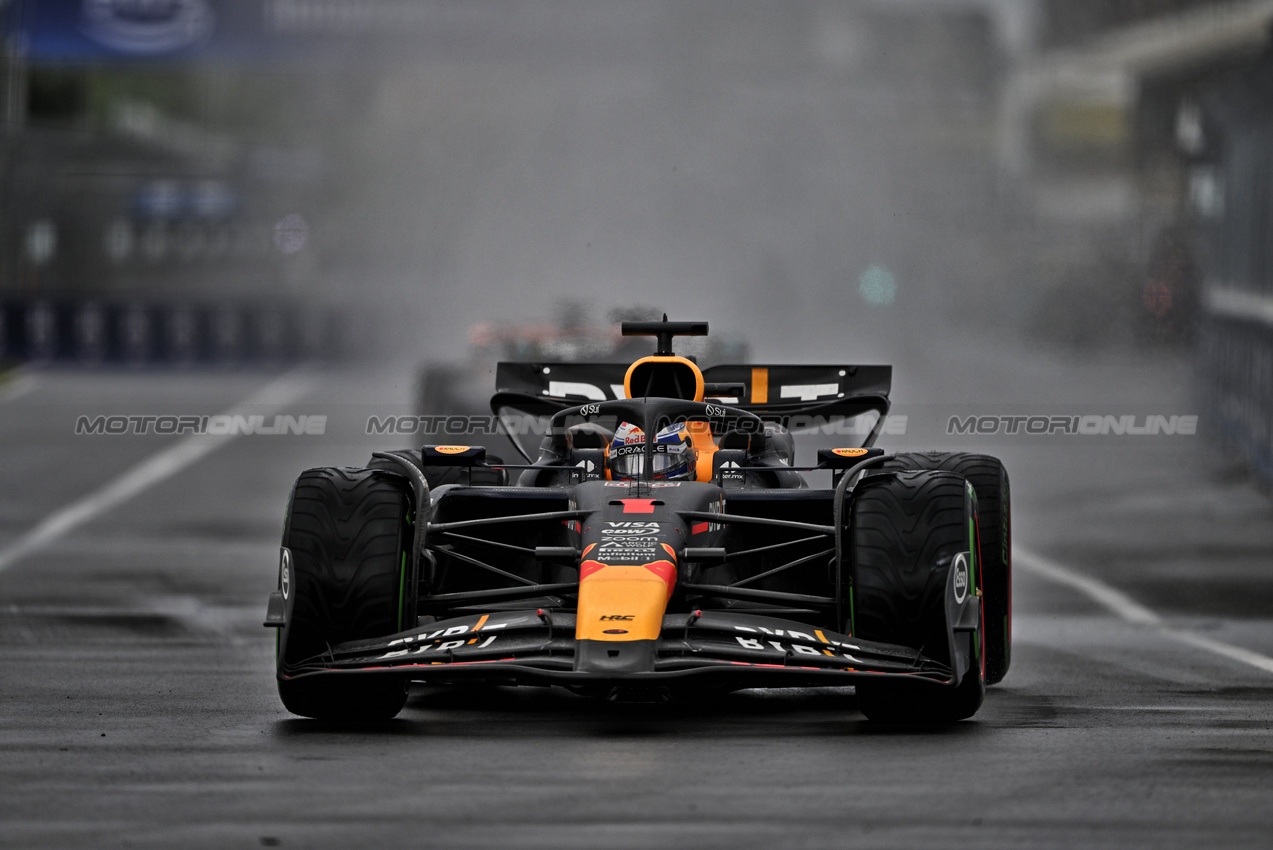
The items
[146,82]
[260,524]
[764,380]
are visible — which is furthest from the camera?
[146,82]

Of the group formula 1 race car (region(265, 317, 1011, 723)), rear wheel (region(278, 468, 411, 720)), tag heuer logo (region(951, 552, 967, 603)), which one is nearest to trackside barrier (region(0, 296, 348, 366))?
formula 1 race car (region(265, 317, 1011, 723))

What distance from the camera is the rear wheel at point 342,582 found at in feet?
31.9

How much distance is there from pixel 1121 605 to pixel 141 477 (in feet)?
42.7

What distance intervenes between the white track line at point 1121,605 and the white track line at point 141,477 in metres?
7.62

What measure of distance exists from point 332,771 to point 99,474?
17898 mm

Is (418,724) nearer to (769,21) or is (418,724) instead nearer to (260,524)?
(260,524)

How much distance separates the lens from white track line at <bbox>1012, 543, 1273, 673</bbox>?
12680 mm

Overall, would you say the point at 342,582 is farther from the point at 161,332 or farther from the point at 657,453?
the point at 161,332

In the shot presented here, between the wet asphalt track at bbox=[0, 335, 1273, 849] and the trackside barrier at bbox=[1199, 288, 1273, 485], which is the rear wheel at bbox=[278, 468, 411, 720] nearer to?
the wet asphalt track at bbox=[0, 335, 1273, 849]

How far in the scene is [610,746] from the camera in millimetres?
9055

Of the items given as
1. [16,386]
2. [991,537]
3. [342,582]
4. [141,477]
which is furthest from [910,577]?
[16,386]

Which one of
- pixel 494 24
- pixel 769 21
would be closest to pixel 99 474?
pixel 494 24

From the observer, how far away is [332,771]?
8438 mm

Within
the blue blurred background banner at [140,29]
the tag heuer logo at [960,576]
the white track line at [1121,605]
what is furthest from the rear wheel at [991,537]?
the blue blurred background banner at [140,29]
